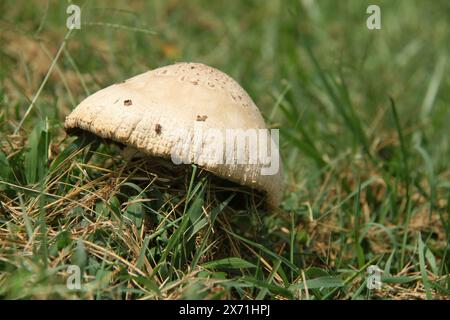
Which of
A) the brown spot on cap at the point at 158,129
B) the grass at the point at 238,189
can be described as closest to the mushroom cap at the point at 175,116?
the brown spot on cap at the point at 158,129

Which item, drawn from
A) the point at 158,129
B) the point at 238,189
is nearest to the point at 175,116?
the point at 158,129

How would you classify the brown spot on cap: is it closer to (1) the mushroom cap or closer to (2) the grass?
(1) the mushroom cap

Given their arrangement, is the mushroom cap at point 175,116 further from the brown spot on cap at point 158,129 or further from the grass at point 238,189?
the grass at point 238,189

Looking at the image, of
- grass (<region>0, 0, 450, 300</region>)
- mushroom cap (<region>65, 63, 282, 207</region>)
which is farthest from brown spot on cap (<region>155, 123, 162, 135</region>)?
grass (<region>0, 0, 450, 300</region>)

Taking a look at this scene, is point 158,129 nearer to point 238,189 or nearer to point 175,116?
point 175,116
